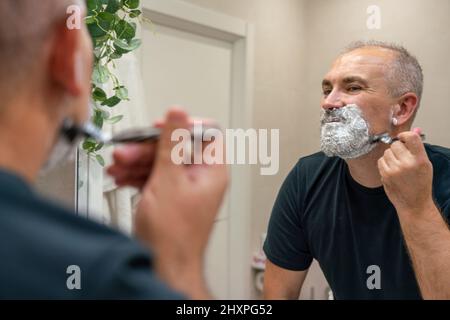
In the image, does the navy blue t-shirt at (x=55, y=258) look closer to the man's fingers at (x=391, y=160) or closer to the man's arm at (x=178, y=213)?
the man's arm at (x=178, y=213)

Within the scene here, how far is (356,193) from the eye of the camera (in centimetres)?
79

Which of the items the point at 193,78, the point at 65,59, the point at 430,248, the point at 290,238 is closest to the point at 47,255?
the point at 65,59

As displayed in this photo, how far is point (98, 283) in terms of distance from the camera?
0.22 m

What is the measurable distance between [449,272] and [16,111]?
564mm

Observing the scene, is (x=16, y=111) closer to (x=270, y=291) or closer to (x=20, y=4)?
(x=20, y=4)

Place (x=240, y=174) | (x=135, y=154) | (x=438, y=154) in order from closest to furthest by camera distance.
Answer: (x=135, y=154) → (x=438, y=154) → (x=240, y=174)

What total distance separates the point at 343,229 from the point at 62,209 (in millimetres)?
620

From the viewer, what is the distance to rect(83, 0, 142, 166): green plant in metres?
0.76

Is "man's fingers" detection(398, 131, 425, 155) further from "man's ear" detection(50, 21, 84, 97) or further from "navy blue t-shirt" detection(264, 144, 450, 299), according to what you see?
"man's ear" detection(50, 21, 84, 97)

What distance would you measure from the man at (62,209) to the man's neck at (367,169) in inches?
20.7

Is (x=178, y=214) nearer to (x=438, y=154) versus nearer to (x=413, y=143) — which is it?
(x=413, y=143)

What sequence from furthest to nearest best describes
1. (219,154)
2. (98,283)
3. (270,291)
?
1. (270,291)
2. (219,154)
3. (98,283)

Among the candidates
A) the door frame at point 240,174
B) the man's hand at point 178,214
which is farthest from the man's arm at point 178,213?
the door frame at point 240,174
